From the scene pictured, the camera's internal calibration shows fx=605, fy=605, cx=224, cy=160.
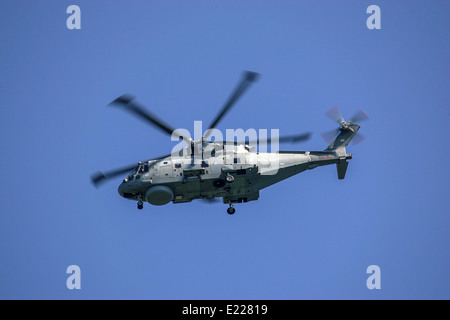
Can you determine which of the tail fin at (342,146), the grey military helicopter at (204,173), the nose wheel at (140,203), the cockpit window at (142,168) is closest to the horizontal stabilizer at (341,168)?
the tail fin at (342,146)

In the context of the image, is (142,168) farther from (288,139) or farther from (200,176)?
(288,139)

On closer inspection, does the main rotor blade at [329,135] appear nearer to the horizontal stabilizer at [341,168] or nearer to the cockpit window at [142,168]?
the horizontal stabilizer at [341,168]

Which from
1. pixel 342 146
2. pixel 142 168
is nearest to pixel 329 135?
pixel 342 146

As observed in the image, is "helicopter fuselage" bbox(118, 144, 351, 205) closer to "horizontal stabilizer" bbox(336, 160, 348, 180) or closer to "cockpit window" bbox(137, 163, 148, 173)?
"cockpit window" bbox(137, 163, 148, 173)

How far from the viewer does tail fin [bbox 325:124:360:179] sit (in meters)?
30.7

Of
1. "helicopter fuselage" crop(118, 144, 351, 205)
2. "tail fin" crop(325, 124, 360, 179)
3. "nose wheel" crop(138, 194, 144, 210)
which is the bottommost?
"nose wheel" crop(138, 194, 144, 210)

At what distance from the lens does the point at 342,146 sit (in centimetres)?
3084

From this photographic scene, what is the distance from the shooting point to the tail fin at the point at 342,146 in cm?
3070

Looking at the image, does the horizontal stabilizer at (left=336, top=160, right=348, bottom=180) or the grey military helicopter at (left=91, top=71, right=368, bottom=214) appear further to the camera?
the horizontal stabilizer at (left=336, top=160, right=348, bottom=180)

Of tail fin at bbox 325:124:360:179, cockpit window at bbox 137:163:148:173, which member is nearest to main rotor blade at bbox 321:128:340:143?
tail fin at bbox 325:124:360:179
